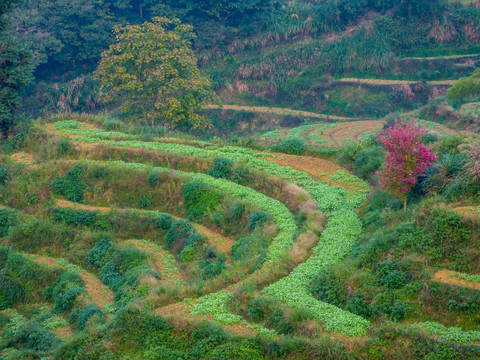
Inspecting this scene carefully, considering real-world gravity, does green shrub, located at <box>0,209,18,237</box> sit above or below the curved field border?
below

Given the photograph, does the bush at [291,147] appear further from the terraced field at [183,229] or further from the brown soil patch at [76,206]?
the brown soil patch at [76,206]

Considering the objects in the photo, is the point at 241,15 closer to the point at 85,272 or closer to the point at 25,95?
the point at 25,95

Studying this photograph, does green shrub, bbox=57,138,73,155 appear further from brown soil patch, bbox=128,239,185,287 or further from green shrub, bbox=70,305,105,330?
green shrub, bbox=70,305,105,330

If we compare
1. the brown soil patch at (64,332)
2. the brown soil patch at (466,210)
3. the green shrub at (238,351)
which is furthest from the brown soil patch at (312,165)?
the brown soil patch at (64,332)

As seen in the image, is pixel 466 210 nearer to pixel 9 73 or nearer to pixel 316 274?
pixel 316 274

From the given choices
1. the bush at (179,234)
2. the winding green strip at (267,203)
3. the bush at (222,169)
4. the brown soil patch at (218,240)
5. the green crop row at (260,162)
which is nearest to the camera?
the winding green strip at (267,203)

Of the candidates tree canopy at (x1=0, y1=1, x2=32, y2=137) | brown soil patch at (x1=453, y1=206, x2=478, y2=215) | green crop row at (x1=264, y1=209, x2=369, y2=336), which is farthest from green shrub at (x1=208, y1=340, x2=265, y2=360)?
tree canopy at (x1=0, y1=1, x2=32, y2=137)
